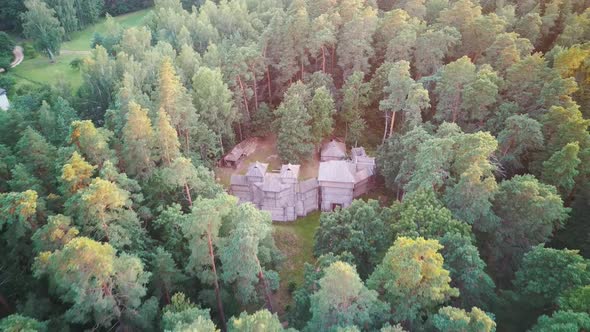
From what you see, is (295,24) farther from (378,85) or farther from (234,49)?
(378,85)

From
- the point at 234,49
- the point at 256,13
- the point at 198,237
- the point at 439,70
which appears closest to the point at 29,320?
the point at 198,237

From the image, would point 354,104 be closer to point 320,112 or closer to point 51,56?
point 320,112

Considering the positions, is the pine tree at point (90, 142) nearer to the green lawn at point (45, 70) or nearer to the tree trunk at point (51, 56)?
the green lawn at point (45, 70)

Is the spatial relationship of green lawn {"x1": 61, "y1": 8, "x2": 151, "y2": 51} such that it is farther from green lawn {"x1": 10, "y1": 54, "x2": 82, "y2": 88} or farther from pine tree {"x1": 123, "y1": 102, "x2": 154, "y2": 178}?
pine tree {"x1": 123, "y1": 102, "x2": 154, "y2": 178}

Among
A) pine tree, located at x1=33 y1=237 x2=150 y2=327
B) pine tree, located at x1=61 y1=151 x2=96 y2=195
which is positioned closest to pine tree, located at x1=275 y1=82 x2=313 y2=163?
pine tree, located at x1=61 y1=151 x2=96 y2=195

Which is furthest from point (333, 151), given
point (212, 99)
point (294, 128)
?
point (212, 99)
